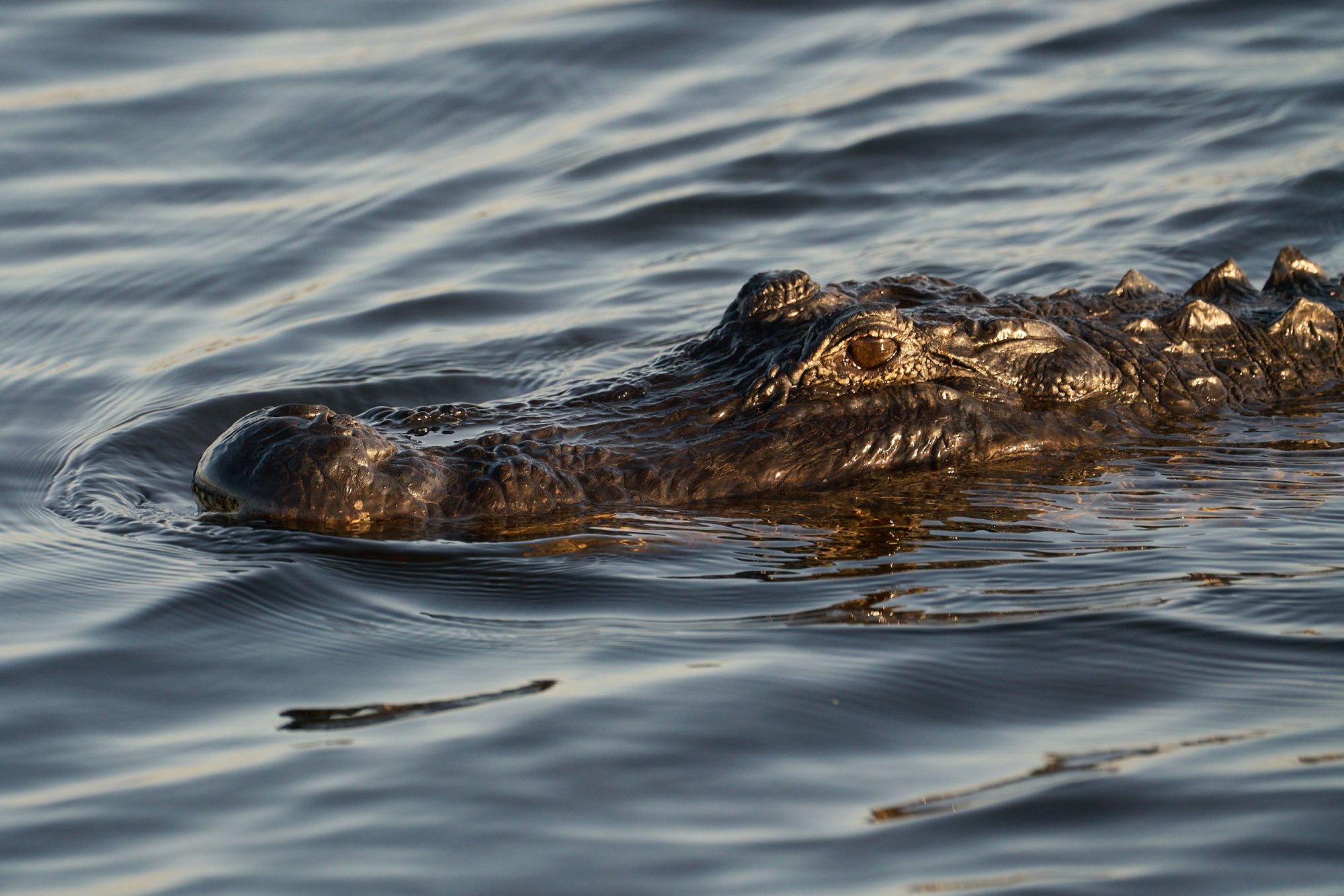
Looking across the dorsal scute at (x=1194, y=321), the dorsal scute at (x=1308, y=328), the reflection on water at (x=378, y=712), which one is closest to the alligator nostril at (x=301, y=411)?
the reflection on water at (x=378, y=712)

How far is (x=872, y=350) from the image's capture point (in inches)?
253

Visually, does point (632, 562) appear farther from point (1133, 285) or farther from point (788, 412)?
point (1133, 285)

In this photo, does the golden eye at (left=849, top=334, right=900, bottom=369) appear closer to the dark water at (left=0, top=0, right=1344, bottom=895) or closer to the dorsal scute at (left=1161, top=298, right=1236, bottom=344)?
the dark water at (left=0, top=0, right=1344, bottom=895)

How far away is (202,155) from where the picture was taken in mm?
12586

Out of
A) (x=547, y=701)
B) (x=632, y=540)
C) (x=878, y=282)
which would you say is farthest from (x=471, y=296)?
(x=547, y=701)

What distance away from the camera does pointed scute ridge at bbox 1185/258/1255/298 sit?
7.98 metres

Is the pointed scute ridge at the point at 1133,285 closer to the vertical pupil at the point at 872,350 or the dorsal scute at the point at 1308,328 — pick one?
the dorsal scute at the point at 1308,328

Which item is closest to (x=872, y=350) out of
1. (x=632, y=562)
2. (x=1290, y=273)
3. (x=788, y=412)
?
(x=788, y=412)

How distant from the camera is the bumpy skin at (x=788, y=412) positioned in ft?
18.9

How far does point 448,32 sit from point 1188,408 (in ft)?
32.3

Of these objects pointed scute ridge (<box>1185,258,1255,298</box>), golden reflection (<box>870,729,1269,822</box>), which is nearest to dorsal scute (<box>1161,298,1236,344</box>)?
pointed scute ridge (<box>1185,258,1255,298</box>)

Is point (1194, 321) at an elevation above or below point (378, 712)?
above

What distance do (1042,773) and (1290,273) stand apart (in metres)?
5.10

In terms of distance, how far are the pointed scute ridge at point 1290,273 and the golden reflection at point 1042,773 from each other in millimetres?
4577
